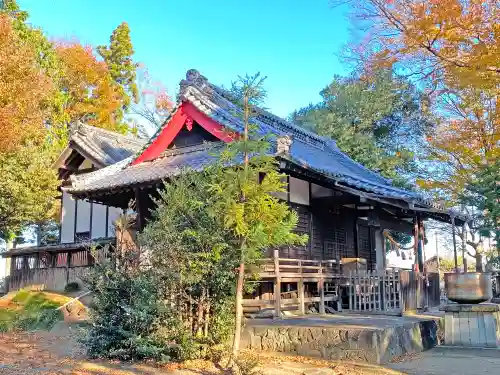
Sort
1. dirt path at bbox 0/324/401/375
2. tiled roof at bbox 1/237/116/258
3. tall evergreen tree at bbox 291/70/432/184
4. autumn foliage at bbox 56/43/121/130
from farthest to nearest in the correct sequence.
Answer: autumn foliage at bbox 56/43/121/130, tall evergreen tree at bbox 291/70/432/184, tiled roof at bbox 1/237/116/258, dirt path at bbox 0/324/401/375

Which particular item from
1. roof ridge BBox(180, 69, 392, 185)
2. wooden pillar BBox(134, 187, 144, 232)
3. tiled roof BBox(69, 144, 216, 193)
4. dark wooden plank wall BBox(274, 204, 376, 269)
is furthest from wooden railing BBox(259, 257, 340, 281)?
roof ridge BBox(180, 69, 392, 185)

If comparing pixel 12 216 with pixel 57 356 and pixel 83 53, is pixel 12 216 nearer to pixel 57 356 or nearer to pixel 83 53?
pixel 57 356

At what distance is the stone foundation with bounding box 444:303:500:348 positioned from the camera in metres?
10.1

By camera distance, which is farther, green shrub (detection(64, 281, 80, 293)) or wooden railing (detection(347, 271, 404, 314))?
green shrub (detection(64, 281, 80, 293))

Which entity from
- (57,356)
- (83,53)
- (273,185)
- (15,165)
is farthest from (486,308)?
(83,53)

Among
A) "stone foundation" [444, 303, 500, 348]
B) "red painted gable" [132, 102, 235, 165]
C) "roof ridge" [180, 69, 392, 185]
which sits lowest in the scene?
"stone foundation" [444, 303, 500, 348]

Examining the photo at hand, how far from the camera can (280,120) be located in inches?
734

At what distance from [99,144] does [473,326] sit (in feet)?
56.9

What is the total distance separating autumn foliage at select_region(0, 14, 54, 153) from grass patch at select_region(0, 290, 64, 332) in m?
5.43

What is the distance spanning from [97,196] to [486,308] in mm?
10993

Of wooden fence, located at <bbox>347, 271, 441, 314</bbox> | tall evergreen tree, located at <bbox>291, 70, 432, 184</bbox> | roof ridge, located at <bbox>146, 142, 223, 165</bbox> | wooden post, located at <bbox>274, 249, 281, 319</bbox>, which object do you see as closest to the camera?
wooden post, located at <bbox>274, 249, 281, 319</bbox>

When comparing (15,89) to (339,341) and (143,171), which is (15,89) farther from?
(339,341)

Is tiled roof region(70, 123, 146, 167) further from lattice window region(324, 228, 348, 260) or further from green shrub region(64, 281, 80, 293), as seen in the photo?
lattice window region(324, 228, 348, 260)

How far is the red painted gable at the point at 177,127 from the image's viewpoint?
46.8 feet
